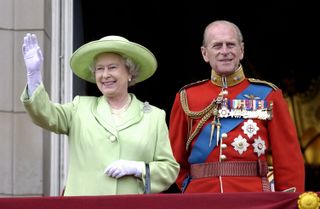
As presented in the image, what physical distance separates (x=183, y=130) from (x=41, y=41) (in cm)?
125

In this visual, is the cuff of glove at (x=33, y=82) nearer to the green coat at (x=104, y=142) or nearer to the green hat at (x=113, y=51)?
the green coat at (x=104, y=142)

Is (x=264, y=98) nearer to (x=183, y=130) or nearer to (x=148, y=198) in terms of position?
(x=183, y=130)

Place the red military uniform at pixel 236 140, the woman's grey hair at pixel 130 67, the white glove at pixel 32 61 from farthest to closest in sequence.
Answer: the red military uniform at pixel 236 140 < the woman's grey hair at pixel 130 67 < the white glove at pixel 32 61

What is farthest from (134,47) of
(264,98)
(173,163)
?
(264,98)

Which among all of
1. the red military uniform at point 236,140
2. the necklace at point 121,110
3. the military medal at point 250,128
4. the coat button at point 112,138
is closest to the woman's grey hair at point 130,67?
the necklace at point 121,110

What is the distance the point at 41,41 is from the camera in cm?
658

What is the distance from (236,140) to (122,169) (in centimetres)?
95

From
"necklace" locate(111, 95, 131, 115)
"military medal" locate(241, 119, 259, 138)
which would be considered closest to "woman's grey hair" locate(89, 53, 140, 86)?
"necklace" locate(111, 95, 131, 115)

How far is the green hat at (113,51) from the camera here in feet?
16.5

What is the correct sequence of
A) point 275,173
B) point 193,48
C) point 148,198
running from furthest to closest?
1. point 193,48
2. point 275,173
3. point 148,198

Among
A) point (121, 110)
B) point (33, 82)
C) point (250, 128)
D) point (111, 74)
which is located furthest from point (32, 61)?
point (250, 128)

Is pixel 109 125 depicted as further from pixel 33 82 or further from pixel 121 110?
pixel 33 82

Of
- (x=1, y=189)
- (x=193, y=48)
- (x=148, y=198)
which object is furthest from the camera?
(x=193, y=48)

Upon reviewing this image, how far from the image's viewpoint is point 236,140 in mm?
5602
